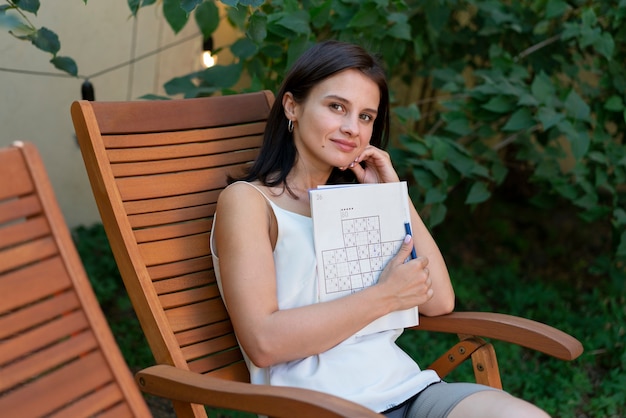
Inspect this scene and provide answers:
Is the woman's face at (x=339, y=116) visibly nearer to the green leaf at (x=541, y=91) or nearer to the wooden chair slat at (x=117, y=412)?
the wooden chair slat at (x=117, y=412)

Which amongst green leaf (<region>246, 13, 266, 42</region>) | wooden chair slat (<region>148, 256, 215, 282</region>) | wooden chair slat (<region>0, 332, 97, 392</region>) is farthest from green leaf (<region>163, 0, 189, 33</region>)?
wooden chair slat (<region>0, 332, 97, 392</region>)

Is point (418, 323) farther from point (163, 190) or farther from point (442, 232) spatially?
point (442, 232)

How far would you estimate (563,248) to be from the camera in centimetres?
489

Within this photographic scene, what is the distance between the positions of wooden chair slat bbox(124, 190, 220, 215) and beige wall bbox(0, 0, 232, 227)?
1.49 meters

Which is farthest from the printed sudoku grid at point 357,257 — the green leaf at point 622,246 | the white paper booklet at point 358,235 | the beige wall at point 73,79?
the beige wall at point 73,79

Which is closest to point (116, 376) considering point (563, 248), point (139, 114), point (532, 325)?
point (139, 114)

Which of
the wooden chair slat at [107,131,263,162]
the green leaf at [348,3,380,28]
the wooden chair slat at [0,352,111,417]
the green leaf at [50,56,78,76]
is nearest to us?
the wooden chair slat at [0,352,111,417]

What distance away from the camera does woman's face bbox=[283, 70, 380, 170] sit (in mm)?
2100

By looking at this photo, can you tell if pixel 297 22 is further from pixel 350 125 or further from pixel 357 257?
pixel 357 257

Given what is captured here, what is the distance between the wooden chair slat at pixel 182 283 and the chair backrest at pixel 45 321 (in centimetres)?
46

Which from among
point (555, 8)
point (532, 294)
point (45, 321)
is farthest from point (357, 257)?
point (532, 294)

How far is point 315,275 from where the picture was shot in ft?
6.70

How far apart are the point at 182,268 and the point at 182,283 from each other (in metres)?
0.05

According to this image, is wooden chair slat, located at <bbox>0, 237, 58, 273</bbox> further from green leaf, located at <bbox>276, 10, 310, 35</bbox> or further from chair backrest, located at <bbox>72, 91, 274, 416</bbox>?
green leaf, located at <bbox>276, 10, 310, 35</bbox>
